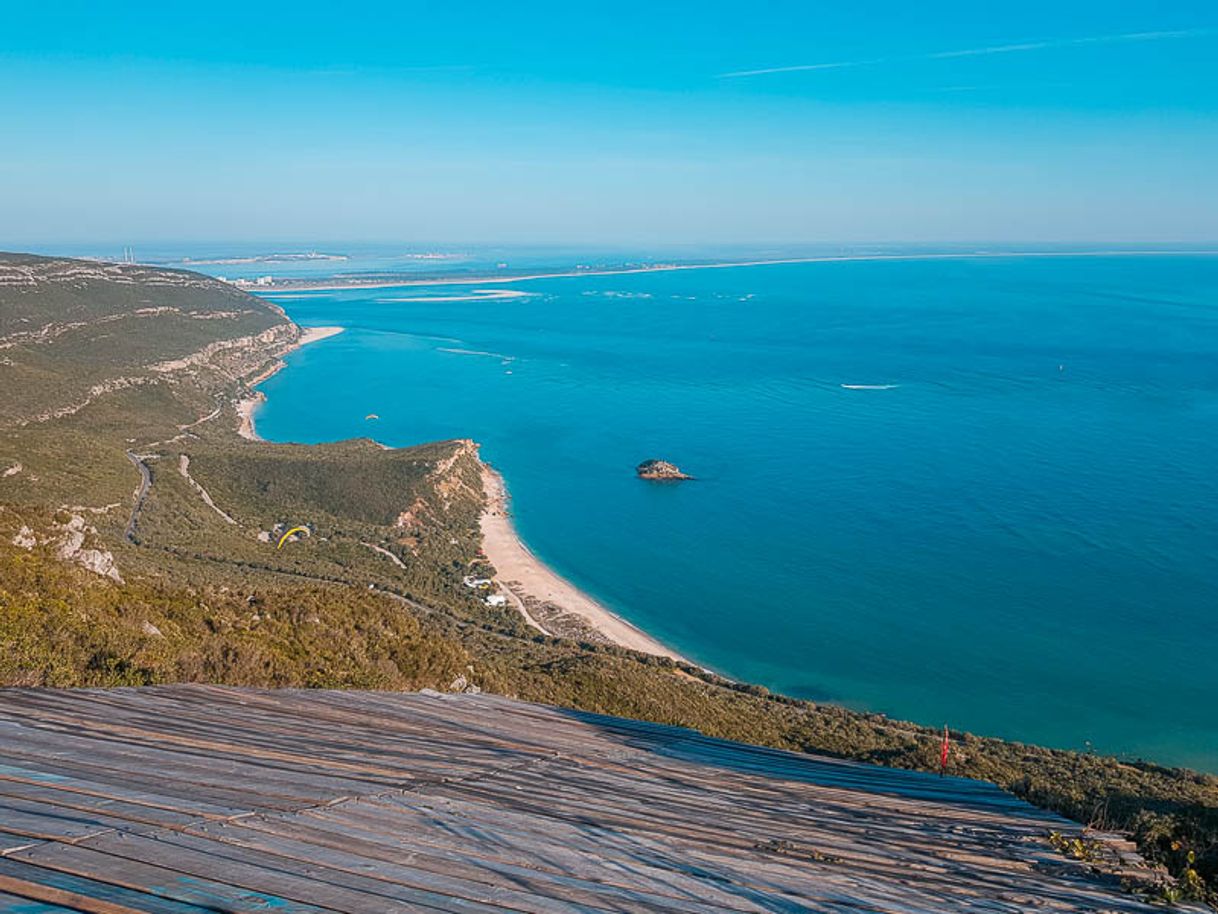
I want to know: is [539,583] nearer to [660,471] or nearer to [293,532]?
[293,532]

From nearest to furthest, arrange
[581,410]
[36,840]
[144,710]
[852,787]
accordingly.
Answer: [36,840] < [144,710] < [852,787] < [581,410]

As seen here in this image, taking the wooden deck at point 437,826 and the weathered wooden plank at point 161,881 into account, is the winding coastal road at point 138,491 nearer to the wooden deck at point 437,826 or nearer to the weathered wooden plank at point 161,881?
the wooden deck at point 437,826

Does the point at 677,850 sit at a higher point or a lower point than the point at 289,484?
higher

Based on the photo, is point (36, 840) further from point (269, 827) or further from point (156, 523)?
point (156, 523)

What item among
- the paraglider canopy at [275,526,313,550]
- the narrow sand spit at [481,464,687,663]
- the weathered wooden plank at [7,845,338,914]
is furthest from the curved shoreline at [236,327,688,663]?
the weathered wooden plank at [7,845,338,914]

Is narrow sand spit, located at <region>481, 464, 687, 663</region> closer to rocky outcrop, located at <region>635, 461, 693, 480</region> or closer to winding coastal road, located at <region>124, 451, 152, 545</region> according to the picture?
rocky outcrop, located at <region>635, 461, 693, 480</region>

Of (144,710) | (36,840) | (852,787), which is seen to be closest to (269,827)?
(36,840)
